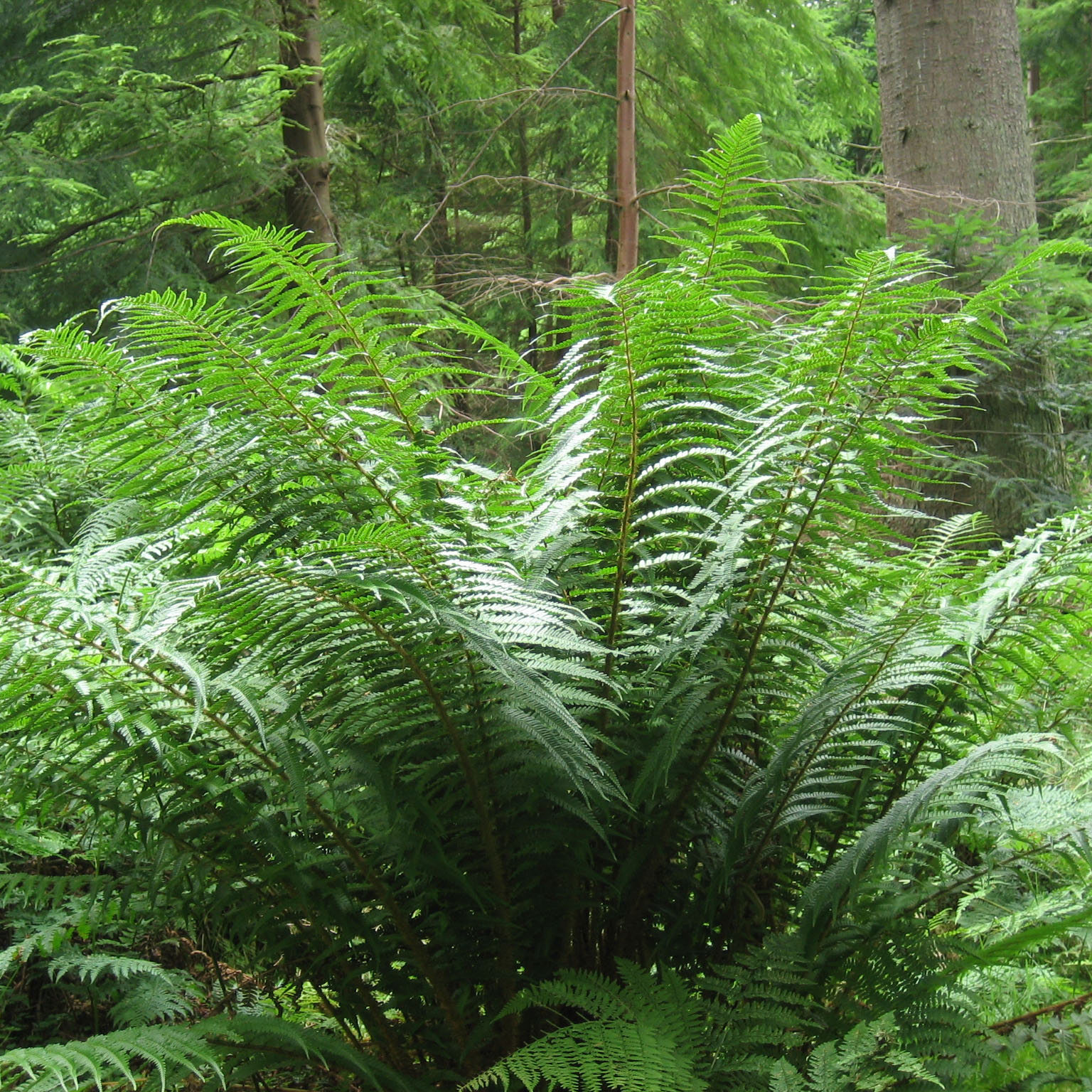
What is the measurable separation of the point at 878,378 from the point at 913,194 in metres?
2.82

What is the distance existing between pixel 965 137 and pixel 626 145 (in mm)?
1305

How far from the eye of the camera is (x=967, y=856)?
2.24m

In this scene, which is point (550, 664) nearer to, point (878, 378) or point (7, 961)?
point (878, 378)

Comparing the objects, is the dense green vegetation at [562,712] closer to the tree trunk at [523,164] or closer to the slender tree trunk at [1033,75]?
the tree trunk at [523,164]

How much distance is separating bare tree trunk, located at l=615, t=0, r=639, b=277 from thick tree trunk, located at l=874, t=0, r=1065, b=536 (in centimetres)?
99

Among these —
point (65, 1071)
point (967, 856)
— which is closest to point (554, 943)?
point (65, 1071)

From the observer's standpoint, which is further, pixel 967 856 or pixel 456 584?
pixel 967 856

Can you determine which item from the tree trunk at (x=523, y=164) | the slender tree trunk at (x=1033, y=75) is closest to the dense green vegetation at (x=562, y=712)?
the tree trunk at (x=523, y=164)

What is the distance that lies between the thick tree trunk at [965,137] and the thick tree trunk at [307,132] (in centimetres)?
250

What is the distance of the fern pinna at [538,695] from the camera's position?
115 centimetres

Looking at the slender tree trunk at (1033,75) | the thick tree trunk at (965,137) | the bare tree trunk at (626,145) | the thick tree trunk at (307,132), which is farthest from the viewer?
the slender tree trunk at (1033,75)

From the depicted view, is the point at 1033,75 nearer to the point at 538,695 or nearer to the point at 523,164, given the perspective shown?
the point at 523,164

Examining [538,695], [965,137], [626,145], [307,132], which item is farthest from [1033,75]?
[538,695]

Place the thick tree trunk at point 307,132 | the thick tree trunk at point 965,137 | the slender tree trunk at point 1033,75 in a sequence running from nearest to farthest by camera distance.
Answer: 1. the thick tree trunk at point 965,137
2. the thick tree trunk at point 307,132
3. the slender tree trunk at point 1033,75
